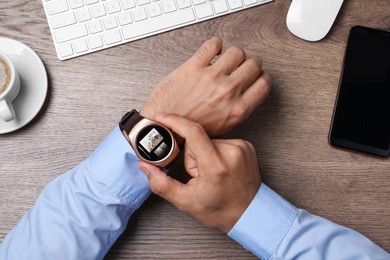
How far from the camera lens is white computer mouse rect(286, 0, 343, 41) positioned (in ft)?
2.99

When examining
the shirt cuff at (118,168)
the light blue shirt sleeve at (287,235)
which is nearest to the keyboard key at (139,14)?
the shirt cuff at (118,168)

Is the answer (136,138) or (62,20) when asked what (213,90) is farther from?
(62,20)

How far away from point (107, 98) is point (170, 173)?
0.17m

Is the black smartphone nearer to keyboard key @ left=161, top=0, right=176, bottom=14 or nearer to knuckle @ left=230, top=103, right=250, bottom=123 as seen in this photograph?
knuckle @ left=230, top=103, right=250, bottom=123

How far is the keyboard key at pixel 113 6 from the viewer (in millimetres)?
868

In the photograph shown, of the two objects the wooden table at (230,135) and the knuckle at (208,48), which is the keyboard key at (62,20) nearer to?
the wooden table at (230,135)

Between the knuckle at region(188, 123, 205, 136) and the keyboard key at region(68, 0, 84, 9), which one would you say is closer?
the knuckle at region(188, 123, 205, 136)

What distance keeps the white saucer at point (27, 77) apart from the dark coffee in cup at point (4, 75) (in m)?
0.04

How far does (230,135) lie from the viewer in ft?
2.91

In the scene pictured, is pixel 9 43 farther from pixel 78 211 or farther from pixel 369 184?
pixel 369 184

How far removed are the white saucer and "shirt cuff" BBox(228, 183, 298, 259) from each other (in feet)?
1.30

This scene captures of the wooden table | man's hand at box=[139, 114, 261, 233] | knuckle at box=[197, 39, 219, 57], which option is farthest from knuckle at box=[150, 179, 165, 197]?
knuckle at box=[197, 39, 219, 57]

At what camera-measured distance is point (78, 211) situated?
785mm

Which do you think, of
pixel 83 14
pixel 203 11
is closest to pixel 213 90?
pixel 203 11
